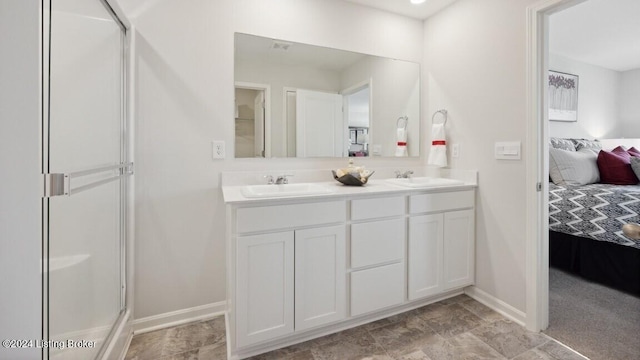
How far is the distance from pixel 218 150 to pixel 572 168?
331 cm

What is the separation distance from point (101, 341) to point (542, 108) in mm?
2663

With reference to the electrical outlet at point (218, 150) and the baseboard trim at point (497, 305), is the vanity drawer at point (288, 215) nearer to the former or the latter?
the electrical outlet at point (218, 150)

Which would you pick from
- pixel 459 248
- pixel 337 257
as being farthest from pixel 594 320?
pixel 337 257

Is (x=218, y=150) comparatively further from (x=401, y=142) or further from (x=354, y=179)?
(x=401, y=142)

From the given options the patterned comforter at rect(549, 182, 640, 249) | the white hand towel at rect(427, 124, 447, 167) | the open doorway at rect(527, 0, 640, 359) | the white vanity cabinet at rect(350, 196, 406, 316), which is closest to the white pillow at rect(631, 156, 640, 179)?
the patterned comforter at rect(549, 182, 640, 249)

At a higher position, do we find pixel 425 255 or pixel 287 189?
pixel 287 189

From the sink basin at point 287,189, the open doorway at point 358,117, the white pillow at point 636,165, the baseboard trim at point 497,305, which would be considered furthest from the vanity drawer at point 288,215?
the white pillow at point 636,165

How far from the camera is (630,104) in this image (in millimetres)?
4109

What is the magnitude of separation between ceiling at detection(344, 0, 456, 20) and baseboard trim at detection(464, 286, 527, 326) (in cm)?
227

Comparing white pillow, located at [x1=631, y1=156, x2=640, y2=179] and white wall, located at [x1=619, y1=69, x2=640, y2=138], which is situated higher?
white wall, located at [x1=619, y1=69, x2=640, y2=138]

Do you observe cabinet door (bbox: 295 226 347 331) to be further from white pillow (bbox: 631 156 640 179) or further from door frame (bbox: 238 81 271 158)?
white pillow (bbox: 631 156 640 179)

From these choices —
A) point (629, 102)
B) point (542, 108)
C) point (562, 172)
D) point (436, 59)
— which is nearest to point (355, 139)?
point (436, 59)

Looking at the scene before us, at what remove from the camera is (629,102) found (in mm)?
4113

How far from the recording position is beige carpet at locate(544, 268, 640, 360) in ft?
5.03
